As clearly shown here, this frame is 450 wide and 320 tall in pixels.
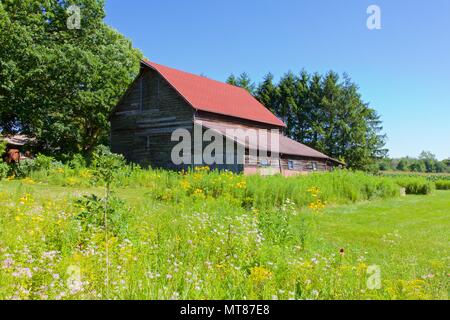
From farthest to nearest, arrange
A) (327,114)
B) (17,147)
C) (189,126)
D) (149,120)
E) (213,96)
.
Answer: (327,114) → (17,147) → (213,96) → (149,120) → (189,126)

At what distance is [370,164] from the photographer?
46.8 meters

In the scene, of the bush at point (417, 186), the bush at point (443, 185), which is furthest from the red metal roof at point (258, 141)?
the bush at point (443, 185)

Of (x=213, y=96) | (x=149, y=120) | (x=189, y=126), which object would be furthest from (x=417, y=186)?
(x=149, y=120)

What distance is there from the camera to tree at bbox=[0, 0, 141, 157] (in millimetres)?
24312

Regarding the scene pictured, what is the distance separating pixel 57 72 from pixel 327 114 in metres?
33.4

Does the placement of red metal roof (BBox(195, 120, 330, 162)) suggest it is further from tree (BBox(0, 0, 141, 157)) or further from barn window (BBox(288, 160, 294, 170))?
tree (BBox(0, 0, 141, 157))

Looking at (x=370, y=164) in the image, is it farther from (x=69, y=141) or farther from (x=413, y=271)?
(x=413, y=271)

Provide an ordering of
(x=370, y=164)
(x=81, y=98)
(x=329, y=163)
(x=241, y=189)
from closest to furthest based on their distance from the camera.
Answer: (x=241, y=189) < (x=81, y=98) < (x=329, y=163) < (x=370, y=164)

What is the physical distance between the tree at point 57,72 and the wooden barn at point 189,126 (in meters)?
2.67

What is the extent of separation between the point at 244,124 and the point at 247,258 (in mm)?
22776

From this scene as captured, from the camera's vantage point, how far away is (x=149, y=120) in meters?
25.6

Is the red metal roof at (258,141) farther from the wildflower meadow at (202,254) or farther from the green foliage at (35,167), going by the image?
the wildflower meadow at (202,254)

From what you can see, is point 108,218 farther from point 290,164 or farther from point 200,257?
point 290,164
